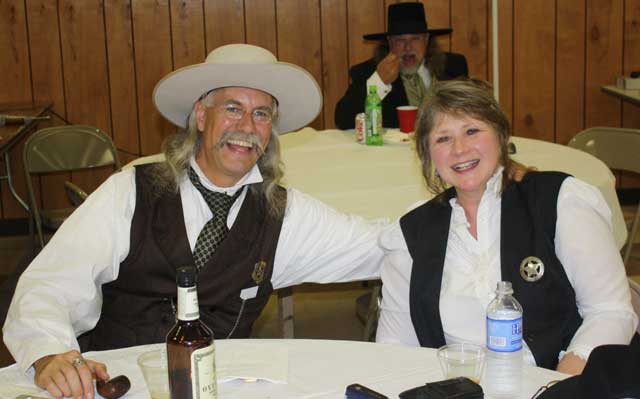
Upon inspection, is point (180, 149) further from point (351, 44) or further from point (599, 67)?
point (599, 67)

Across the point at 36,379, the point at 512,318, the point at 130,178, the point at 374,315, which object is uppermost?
the point at 130,178

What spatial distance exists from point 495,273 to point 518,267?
0.06 metres

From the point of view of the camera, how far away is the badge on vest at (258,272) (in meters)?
2.66

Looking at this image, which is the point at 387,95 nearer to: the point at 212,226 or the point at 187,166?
the point at 187,166

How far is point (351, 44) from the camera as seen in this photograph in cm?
621

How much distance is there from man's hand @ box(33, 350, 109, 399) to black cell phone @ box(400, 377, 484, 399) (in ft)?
2.07

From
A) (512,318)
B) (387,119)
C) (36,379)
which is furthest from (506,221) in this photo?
(387,119)

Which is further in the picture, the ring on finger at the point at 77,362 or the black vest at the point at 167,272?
the black vest at the point at 167,272

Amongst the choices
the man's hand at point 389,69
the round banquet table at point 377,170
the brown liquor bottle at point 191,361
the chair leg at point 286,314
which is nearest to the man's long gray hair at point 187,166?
the round banquet table at point 377,170

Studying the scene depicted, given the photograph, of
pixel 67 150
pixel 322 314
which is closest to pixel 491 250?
pixel 322 314

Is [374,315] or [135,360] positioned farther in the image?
[374,315]

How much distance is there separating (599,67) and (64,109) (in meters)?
3.58

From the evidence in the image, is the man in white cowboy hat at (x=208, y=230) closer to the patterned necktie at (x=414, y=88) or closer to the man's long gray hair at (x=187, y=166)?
the man's long gray hair at (x=187, y=166)

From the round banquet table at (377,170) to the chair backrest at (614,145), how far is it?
48 centimetres
